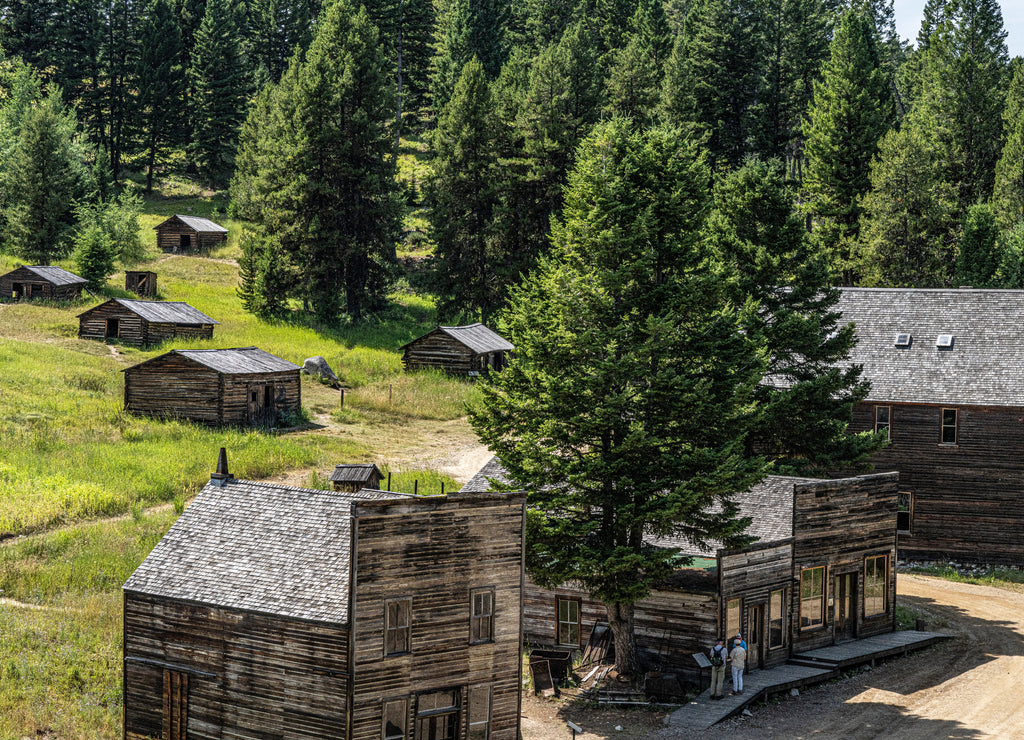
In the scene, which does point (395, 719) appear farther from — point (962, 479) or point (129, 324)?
point (129, 324)

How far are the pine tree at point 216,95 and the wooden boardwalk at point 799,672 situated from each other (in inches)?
3470

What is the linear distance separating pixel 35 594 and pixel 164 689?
8574mm

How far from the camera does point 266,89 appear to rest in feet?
307

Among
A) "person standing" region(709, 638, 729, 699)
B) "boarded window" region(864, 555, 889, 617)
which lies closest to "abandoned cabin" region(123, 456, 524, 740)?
"person standing" region(709, 638, 729, 699)

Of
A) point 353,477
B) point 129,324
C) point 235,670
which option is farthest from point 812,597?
point 129,324

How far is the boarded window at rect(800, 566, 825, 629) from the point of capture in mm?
30483

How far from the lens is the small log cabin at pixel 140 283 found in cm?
6962

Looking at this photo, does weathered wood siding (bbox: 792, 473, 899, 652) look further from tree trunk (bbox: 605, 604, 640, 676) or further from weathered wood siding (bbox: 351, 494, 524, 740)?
weathered wood siding (bbox: 351, 494, 524, 740)

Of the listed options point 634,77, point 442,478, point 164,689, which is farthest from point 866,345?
point 634,77

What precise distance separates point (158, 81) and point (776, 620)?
91074 mm

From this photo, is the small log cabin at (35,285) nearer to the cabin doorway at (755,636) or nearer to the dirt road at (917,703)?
the dirt road at (917,703)

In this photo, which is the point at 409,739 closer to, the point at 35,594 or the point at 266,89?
the point at 35,594

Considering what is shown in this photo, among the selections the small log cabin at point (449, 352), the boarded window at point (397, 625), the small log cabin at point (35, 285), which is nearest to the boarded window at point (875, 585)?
the boarded window at point (397, 625)

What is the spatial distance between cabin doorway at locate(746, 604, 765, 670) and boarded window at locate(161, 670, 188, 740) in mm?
14809
